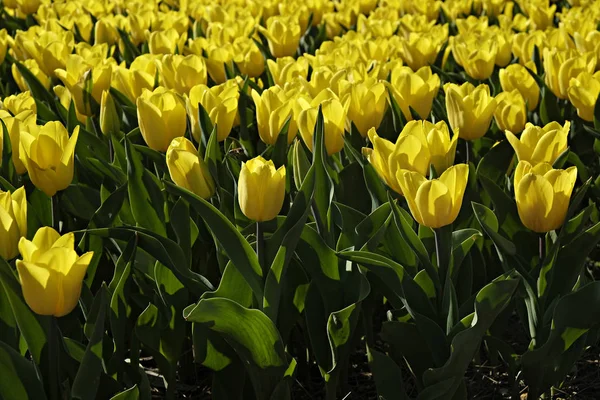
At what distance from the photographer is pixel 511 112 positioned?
2.42m

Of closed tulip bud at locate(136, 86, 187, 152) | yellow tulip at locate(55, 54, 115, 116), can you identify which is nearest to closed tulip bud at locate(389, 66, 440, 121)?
closed tulip bud at locate(136, 86, 187, 152)

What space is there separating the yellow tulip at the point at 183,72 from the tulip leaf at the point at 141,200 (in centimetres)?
71

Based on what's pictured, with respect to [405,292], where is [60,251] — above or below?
above

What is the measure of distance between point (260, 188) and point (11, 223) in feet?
1.62

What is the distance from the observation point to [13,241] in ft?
5.56

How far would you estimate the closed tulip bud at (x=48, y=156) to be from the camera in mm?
1959

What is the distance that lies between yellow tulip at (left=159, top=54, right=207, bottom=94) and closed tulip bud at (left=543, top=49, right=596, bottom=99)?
1.13 meters

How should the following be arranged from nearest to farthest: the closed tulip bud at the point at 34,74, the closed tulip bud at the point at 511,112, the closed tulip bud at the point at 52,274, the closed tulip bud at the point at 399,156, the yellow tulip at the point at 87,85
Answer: the closed tulip bud at the point at 52,274
the closed tulip bud at the point at 399,156
the closed tulip bud at the point at 511,112
the yellow tulip at the point at 87,85
the closed tulip bud at the point at 34,74

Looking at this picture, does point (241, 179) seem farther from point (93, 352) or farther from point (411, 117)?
point (411, 117)

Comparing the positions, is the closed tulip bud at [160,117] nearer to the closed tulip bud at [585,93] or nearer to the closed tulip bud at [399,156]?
the closed tulip bud at [399,156]

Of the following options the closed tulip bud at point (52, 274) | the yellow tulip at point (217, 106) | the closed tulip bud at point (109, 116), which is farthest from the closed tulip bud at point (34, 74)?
the closed tulip bud at point (52, 274)

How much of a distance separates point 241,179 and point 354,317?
0.45m

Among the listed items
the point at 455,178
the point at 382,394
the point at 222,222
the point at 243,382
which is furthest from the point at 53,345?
the point at 455,178

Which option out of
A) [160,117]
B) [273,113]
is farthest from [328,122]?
[160,117]
